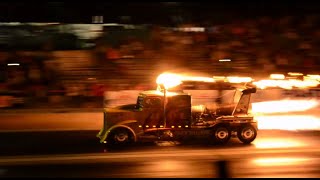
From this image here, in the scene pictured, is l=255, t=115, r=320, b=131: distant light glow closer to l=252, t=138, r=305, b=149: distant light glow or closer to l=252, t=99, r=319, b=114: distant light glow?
l=252, t=99, r=319, b=114: distant light glow

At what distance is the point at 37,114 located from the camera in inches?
733

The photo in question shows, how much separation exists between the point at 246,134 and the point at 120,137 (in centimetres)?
321

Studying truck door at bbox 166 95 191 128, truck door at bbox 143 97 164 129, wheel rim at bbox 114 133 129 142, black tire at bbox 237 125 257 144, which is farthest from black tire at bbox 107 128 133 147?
black tire at bbox 237 125 257 144

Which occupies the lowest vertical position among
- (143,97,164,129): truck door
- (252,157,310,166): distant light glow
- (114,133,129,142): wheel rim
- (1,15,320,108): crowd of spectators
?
(114,133,129,142): wheel rim

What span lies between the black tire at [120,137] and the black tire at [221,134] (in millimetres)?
2147

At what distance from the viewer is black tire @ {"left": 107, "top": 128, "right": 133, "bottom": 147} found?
1438 centimetres

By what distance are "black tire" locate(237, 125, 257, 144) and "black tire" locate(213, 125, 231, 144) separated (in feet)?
0.98

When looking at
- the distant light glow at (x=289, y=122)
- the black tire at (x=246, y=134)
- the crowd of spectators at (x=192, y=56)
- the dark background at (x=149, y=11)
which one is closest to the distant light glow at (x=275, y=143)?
Answer: the black tire at (x=246, y=134)

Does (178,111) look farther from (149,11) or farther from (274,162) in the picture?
(149,11)

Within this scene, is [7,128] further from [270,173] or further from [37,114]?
[270,173]

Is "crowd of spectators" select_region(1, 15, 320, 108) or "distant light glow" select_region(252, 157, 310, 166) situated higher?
"crowd of spectators" select_region(1, 15, 320, 108)

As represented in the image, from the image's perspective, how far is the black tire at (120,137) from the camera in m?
14.4

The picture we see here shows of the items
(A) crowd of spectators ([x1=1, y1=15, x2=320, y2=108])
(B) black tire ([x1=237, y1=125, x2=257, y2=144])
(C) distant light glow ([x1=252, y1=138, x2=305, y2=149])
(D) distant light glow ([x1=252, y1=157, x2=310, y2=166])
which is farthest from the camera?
(A) crowd of spectators ([x1=1, y1=15, x2=320, y2=108])

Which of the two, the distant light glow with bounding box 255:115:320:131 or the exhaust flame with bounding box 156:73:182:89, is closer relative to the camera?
the exhaust flame with bounding box 156:73:182:89
